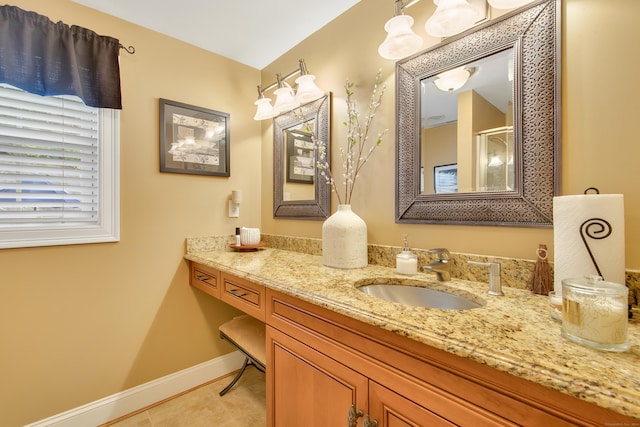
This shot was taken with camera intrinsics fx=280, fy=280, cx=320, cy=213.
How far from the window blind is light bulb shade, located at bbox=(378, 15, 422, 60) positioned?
1.71 metres

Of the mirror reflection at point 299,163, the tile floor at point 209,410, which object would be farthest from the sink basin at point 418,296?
the tile floor at point 209,410

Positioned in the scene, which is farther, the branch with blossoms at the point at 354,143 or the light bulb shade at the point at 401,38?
the branch with blossoms at the point at 354,143

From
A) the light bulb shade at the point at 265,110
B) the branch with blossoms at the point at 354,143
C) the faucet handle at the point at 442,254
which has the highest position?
the light bulb shade at the point at 265,110

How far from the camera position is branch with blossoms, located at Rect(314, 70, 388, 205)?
1.53 metres

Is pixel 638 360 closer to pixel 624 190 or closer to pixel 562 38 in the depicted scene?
pixel 624 190

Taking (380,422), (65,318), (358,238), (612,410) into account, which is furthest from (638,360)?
(65,318)

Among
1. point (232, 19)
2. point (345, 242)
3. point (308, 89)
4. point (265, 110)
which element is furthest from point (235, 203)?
point (232, 19)

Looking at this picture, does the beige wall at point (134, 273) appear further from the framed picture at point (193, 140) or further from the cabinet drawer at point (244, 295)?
the cabinet drawer at point (244, 295)

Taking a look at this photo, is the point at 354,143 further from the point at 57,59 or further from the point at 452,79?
the point at 57,59

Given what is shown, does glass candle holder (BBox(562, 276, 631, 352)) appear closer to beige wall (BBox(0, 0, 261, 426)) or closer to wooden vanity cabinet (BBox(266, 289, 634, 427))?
wooden vanity cabinet (BBox(266, 289, 634, 427))

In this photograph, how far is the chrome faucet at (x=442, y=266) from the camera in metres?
1.13

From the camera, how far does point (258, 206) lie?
93.1 inches

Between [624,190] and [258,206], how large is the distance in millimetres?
2094

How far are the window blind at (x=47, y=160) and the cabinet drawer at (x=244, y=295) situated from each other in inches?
35.4
